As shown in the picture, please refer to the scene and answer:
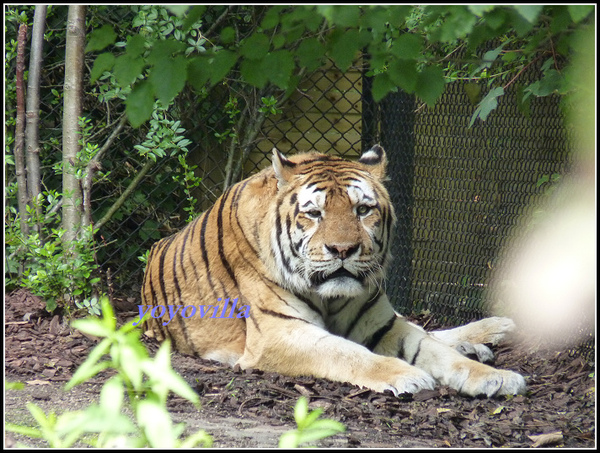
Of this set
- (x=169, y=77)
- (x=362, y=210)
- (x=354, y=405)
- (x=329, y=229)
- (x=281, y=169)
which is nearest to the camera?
(x=169, y=77)

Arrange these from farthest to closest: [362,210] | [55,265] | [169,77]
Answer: [55,265] < [362,210] < [169,77]

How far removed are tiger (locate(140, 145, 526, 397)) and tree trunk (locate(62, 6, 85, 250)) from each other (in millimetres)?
720

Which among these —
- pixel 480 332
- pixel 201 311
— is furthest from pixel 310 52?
pixel 480 332

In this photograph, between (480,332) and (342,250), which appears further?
(480,332)

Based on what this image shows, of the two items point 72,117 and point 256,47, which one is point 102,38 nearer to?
point 256,47

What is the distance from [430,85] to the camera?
261 cm

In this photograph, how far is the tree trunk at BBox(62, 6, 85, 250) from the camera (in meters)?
4.66

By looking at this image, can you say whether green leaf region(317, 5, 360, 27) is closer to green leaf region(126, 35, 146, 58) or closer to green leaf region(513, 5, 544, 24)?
green leaf region(513, 5, 544, 24)

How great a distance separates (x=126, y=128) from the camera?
591cm

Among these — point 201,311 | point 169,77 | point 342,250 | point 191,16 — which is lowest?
point 201,311

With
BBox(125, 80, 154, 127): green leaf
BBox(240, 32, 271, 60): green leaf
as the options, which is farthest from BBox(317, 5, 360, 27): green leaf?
BBox(125, 80, 154, 127): green leaf

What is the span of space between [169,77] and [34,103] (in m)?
3.29

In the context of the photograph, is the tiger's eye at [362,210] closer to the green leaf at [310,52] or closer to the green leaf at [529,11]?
the green leaf at [310,52]

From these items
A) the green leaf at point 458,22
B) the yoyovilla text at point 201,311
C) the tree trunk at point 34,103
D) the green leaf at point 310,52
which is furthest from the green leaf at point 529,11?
the tree trunk at point 34,103
